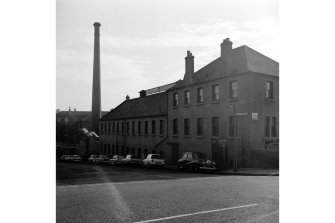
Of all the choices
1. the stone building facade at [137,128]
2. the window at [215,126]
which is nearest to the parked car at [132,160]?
the stone building facade at [137,128]

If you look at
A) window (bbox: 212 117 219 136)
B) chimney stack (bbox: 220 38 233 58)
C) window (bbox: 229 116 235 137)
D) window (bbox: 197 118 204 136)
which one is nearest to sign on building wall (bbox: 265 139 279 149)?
window (bbox: 229 116 235 137)

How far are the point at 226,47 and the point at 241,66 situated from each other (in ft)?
5.98

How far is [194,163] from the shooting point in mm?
12328

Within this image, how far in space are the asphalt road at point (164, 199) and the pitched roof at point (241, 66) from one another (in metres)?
2.69

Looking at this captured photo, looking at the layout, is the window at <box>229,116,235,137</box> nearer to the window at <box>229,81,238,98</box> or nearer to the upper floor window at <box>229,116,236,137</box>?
the upper floor window at <box>229,116,236,137</box>

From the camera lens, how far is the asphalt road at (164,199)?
238 inches

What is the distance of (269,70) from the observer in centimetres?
941

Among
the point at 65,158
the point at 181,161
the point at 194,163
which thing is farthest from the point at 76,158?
the point at 194,163

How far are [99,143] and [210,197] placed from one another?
9.90 ft

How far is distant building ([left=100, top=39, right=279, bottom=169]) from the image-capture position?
8.89 metres
